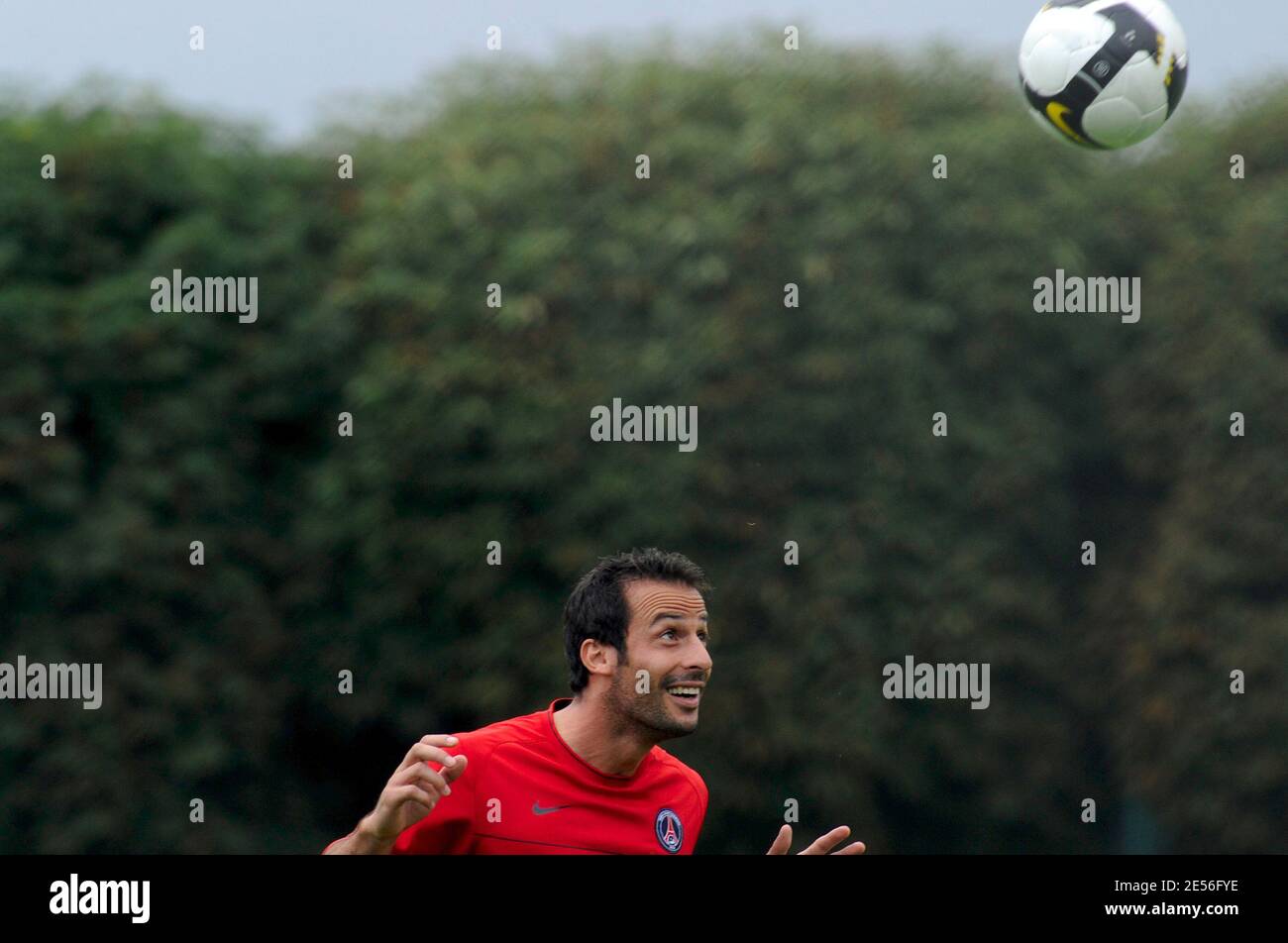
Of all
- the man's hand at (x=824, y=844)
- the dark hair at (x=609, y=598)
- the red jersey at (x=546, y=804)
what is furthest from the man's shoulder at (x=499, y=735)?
the man's hand at (x=824, y=844)

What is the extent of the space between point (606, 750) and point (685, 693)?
25 cm

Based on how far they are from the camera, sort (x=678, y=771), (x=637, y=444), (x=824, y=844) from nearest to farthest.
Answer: (x=824, y=844) → (x=678, y=771) → (x=637, y=444)

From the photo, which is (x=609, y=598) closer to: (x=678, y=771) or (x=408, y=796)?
(x=678, y=771)

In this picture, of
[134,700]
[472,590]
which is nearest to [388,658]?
[472,590]

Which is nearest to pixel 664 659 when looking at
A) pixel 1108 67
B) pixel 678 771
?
pixel 678 771

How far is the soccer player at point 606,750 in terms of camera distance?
4.19 meters

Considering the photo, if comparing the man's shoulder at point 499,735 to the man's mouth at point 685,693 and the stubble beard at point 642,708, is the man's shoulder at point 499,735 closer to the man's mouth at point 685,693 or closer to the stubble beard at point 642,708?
the stubble beard at point 642,708

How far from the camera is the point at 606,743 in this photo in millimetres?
4434

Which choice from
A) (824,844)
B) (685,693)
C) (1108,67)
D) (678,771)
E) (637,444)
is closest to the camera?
(824,844)

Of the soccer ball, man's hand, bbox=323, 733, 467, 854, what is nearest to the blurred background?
the soccer ball

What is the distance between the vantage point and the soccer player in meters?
4.19

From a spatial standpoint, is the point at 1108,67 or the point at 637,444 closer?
the point at 1108,67
